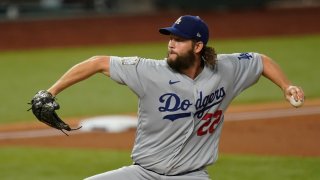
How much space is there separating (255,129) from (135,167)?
5.11 meters

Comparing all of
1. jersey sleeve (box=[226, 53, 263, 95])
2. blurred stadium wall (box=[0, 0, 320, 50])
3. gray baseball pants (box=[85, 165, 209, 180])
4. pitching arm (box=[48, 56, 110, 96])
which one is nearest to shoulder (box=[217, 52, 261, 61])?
jersey sleeve (box=[226, 53, 263, 95])

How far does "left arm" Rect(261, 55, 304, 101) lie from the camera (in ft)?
16.1

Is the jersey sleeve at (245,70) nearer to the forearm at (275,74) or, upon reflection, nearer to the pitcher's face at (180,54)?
the forearm at (275,74)

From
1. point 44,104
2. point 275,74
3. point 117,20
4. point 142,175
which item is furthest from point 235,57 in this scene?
point 117,20

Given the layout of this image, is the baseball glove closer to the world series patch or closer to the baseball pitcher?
the baseball pitcher

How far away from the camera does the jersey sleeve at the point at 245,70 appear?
17.0 feet

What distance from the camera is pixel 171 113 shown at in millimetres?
4844

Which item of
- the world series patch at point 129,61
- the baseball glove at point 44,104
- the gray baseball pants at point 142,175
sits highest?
the world series patch at point 129,61

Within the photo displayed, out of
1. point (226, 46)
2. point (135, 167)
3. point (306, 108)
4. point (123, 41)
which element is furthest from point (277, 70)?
point (123, 41)

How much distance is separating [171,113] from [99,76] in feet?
34.8

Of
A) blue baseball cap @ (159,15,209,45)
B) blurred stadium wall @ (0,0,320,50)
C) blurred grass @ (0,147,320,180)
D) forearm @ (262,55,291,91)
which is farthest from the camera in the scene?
blurred stadium wall @ (0,0,320,50)

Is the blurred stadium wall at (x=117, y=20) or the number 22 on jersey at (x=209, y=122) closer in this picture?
the number 22 on jersey at (x=209, y=122)

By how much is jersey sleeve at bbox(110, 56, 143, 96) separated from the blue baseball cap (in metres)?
0.34

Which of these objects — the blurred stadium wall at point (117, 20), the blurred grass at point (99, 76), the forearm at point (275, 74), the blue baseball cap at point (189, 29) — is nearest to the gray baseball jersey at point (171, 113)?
the blue baseball cap at point (189, 29)
